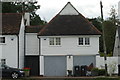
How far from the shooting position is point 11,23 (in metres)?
41.9

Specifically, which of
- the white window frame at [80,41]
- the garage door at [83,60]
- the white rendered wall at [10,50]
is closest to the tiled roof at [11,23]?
the white rendered wall at [10,50]

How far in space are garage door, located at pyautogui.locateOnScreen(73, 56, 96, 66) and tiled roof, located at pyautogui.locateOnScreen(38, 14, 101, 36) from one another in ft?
9.21

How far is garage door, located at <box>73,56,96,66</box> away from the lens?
132 ft

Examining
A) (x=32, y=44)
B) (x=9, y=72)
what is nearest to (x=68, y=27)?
(x=32, y=44)

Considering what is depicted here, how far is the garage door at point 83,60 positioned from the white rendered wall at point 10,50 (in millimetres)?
6845

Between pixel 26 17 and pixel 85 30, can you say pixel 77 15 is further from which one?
pixel 26 17

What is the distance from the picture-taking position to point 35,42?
144 feet

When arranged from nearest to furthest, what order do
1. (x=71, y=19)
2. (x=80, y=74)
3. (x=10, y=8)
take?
(x=80, y=74) → (x=71, y=19) → (x=10, y=8)

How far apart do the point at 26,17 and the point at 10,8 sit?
69.0 feet

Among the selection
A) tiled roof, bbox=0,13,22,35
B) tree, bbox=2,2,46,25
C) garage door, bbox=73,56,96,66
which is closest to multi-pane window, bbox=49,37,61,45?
garage door, bbox=73,56,96,66

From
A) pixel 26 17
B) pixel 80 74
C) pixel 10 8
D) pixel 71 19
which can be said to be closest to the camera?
pixel 80 74

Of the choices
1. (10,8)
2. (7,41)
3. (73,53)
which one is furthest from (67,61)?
(10,8)

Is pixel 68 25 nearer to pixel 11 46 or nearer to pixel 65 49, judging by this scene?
pixel 65 49

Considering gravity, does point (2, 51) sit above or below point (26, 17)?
below
